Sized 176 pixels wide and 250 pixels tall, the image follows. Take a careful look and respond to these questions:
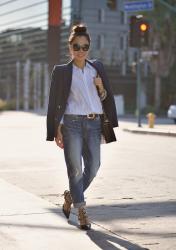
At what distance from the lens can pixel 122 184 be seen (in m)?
10.2

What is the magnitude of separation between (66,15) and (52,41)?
4038 mm

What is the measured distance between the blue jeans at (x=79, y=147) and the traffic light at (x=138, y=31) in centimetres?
2137

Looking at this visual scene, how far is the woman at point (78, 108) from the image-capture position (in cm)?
659

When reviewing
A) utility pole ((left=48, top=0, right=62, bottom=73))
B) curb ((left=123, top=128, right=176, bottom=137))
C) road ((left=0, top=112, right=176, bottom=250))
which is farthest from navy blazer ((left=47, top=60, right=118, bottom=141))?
utility pole ((left=48, top=0, right=62, bottom=73))

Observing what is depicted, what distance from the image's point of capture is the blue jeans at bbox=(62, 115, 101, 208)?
6625mm

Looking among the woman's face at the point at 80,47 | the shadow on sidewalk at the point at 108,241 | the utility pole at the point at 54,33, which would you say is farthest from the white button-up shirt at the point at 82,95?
the utility pole at the point at 54,33

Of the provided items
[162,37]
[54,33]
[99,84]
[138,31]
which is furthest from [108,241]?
[54,33]

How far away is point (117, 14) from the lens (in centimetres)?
7125

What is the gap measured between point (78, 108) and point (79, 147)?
1.23 ft

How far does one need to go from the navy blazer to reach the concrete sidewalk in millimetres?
886

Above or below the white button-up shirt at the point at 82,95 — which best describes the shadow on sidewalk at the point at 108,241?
below

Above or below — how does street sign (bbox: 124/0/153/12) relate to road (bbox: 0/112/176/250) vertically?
above

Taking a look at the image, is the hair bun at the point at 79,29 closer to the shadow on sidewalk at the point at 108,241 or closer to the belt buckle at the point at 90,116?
the belt buckle at the point at 90,116

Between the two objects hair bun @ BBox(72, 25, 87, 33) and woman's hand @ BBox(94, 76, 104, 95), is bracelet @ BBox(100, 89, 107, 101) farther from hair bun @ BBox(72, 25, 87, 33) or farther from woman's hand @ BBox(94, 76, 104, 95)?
hair bun @ BBox(72, 25, 87, 33)
